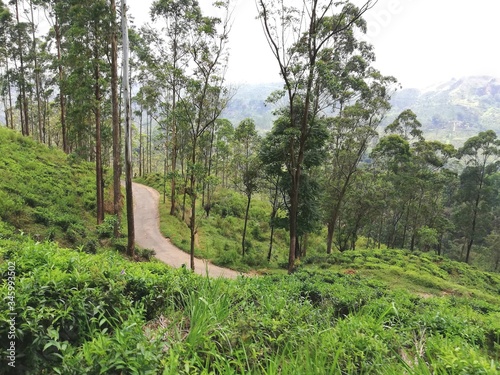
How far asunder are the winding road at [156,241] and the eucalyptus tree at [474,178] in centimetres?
2668

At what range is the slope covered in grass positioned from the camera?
1075cm

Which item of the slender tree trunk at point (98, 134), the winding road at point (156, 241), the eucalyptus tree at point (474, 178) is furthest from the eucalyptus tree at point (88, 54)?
the eucalyptus tree at point (474, 178)

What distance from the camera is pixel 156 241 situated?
60.6ft

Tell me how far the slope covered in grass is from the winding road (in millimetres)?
3788

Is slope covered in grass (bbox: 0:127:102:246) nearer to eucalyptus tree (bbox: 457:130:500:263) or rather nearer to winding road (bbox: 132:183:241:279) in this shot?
winding road (bbox: 132:183:241:279)

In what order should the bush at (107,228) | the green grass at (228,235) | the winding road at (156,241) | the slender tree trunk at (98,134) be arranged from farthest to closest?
the green grass at (228,235) → the winding road at (156,241) → the bush at (107,228) → the slender tree trunk at (98,134)

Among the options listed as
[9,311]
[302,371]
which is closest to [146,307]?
[9,311]

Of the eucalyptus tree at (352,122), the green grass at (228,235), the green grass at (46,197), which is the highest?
the eucalyptus tree at (352,122)

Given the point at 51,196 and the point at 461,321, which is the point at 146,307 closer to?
the point at 461,321

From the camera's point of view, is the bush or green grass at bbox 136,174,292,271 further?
green grass at bbox 136,174,292,271

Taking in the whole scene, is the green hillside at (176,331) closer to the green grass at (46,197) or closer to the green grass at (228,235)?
the green grass at (46,197)

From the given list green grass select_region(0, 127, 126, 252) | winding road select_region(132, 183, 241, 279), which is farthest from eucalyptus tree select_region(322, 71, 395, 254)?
green grass select_region(0, 127, 126, 252)

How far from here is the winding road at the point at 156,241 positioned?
15641 millimetres

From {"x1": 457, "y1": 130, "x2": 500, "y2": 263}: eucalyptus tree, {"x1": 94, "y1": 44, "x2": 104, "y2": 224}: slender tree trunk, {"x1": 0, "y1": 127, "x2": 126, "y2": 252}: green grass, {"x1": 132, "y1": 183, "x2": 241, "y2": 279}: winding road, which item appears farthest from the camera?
{"x1": 457, "y1": 130, "x2": 500, "y2": 263}: eucalyptus tree
